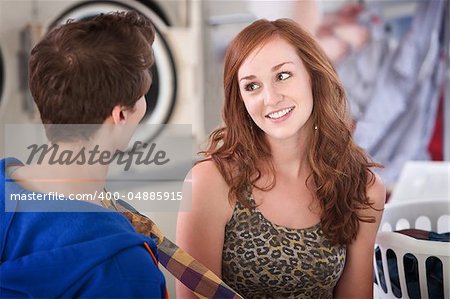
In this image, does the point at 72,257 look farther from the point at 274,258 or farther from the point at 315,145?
the point at 315,145

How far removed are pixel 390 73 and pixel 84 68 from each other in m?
2.97

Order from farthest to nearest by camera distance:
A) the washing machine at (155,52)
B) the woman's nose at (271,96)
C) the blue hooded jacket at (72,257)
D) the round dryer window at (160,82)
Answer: the round dryer window at (160,82)
the washing machine at (155,52)
the woman's nose at (271,96)
the blue hooded jacket at (72,257)

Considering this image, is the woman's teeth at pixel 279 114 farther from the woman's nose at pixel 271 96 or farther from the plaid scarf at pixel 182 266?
the plaid scarf at pixel 182 266

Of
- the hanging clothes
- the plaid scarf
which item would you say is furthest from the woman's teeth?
the hanging clothes

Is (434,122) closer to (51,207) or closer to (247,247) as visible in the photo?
(247,247)

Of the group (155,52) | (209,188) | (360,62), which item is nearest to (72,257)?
(209,188)

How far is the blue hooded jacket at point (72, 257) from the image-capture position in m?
0.85

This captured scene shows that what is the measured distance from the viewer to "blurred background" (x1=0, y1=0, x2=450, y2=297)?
9.87ft

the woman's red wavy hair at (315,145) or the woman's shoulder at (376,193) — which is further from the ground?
the woman's red wavy hair at (315,145)

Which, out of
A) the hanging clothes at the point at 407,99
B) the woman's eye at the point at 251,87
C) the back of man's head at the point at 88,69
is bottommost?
the hanging clothes at the point at 407,99

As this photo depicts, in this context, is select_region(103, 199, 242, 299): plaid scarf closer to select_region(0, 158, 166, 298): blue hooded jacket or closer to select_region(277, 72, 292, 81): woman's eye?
select_region(0, 158, 166, 298): blue hooded jacket

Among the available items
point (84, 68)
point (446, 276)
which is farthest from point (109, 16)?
point (446, 276)

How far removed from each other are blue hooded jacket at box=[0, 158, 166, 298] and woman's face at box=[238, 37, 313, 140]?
0.53 meters

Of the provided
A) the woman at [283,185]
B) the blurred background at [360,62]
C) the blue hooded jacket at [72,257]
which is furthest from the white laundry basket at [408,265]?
the blurred background at [360,62]
